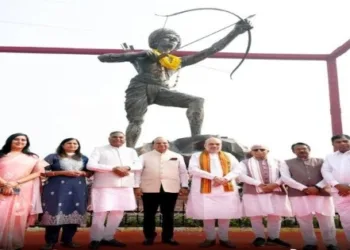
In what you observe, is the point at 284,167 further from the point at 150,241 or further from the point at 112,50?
the point at 112,50

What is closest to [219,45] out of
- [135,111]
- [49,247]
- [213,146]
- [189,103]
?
[189,103]

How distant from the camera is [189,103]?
6.29 m

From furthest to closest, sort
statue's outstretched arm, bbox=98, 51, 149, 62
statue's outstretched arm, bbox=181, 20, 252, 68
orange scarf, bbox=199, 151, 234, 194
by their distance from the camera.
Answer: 1. statue's outstretched arm, bbox=181, 20, 252, 68
2. statue's outstretched arm, bbox=98, 51, 149, 62
3. orange scarf, bbox=199, 151, 234, 194

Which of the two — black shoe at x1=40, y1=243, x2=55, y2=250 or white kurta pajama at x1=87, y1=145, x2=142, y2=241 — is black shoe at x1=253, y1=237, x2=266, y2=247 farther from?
black shoe at x1=40, y1=243, x2=55, y2=250

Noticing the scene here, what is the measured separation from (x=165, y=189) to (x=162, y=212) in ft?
0.85

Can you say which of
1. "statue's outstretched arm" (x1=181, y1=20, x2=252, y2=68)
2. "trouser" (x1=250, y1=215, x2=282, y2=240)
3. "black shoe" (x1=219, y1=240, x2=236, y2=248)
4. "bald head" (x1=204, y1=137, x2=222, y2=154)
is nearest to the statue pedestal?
"statue's outstretched arm" (x1=181, y1=20, x2=252, y2=68)

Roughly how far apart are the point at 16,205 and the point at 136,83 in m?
3.20

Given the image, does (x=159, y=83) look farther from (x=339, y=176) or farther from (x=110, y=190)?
(x=339, y=176)

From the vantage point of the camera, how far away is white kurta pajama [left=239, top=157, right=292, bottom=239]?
411cm

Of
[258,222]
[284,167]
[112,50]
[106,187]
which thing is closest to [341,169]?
[284,167]

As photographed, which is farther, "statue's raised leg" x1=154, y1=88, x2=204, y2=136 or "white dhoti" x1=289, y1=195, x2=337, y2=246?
"statue's raised leg" x1=154, y1=88, x2=204, y2=136

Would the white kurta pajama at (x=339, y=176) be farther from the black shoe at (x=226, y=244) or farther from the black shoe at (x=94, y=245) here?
the black shoe at (x=94, y=245)

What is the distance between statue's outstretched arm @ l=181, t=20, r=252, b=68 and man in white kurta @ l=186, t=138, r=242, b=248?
276cm

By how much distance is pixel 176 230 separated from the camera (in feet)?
19.1
